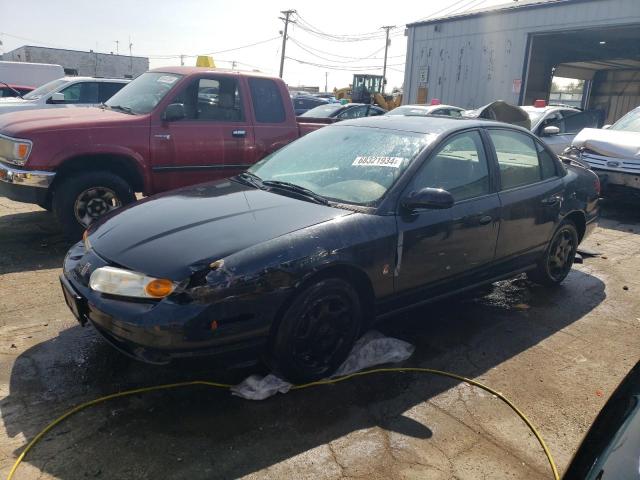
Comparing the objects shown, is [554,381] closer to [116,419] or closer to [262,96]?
[116,419]

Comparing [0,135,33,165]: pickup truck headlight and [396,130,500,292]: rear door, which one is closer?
[396,130,500,292]: rear door

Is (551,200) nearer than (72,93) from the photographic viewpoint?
Yes

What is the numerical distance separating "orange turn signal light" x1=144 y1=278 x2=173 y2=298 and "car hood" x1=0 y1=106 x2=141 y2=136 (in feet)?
11.0

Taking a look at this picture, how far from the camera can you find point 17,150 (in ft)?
16.7

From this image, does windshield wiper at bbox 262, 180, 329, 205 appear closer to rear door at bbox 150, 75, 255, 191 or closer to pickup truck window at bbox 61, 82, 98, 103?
rear door at bbox 150, 75, 255, 191

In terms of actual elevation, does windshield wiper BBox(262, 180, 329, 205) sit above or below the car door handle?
above

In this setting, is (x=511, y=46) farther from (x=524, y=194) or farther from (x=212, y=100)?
(x=524, y=194)

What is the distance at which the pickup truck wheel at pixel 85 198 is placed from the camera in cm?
525

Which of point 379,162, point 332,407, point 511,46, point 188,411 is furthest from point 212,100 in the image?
point 511,46

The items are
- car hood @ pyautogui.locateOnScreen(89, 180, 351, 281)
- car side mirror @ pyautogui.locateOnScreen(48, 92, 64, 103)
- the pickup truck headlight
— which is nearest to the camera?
car hood @ pyautogui.locateOnScreen(89, 180, 351, 281)

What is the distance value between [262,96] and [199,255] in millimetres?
4281

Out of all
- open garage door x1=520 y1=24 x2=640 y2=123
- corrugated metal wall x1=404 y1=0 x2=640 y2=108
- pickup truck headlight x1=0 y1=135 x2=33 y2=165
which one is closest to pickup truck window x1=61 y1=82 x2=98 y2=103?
pickup truck headlight x1=0 y1=135 x2=33 y2=165

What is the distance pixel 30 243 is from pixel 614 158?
804 centimetres

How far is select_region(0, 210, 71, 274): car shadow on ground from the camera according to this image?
4.91 metres
